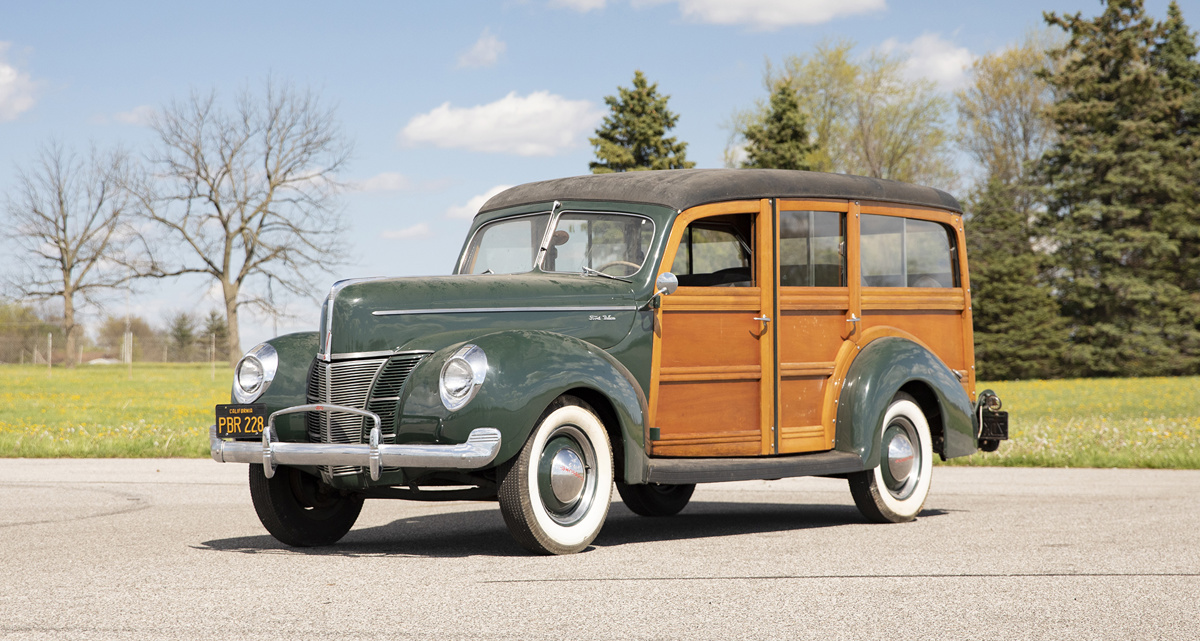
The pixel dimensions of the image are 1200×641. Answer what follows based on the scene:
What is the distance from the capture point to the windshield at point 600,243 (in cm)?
762

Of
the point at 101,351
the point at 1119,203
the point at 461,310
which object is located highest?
the point at 1119,203

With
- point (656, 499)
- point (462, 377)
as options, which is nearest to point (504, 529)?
point (656, 499)

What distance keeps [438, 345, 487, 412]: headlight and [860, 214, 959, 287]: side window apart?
3555mm

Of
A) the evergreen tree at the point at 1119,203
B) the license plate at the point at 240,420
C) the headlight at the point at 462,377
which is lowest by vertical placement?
the license plate at the point at 240,420

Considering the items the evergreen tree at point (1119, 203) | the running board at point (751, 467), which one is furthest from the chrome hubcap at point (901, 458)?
the evergreen tree at point (1119, 203)

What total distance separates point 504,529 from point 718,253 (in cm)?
235

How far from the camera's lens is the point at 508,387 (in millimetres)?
6215

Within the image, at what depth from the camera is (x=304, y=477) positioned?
7.27 metres

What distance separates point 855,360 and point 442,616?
4.54 m

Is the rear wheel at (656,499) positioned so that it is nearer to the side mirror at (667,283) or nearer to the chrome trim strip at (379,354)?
the side mirror at (667,283)

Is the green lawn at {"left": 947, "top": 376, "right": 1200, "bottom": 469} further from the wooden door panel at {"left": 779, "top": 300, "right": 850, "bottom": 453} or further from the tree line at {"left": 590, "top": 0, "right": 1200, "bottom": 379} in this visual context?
the tree line at {"left": 590, "top": 0, "right": 1200, "bottom": 379}

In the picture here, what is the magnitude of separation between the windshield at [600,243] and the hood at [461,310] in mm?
310

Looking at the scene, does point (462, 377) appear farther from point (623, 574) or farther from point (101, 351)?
point (101, 351)

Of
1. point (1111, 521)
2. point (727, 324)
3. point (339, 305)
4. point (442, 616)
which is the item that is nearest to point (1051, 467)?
point (1111, 521)
